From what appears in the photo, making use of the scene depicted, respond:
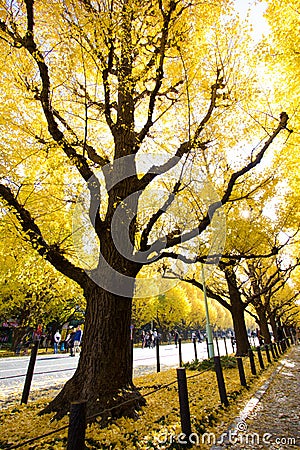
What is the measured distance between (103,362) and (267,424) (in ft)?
8.47

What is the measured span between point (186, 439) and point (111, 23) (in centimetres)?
626

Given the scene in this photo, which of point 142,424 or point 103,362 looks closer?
point 142,424

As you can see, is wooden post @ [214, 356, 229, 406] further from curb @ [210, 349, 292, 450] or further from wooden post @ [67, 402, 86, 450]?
wooden post @ [67, 402, 86, 450]

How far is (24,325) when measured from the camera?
77.7 feet

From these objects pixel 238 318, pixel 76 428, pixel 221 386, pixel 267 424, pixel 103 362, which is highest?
pixel 238 318

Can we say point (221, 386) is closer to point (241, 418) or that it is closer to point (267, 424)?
point (241, 418)

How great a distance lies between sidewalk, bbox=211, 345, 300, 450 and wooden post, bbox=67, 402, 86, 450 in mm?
1911

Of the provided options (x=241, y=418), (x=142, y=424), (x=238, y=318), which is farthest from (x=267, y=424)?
(x=238, y=318)

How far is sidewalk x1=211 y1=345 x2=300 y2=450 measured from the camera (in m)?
3.48

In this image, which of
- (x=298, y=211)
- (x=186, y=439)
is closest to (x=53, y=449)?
(x=186, y=439)

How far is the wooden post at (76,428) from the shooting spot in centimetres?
Answer: 228

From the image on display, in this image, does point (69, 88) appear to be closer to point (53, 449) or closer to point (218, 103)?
point (218, 103)

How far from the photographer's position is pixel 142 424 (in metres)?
4.06

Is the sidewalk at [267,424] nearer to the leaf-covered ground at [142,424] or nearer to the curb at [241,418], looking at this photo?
the curb at [241,418]
